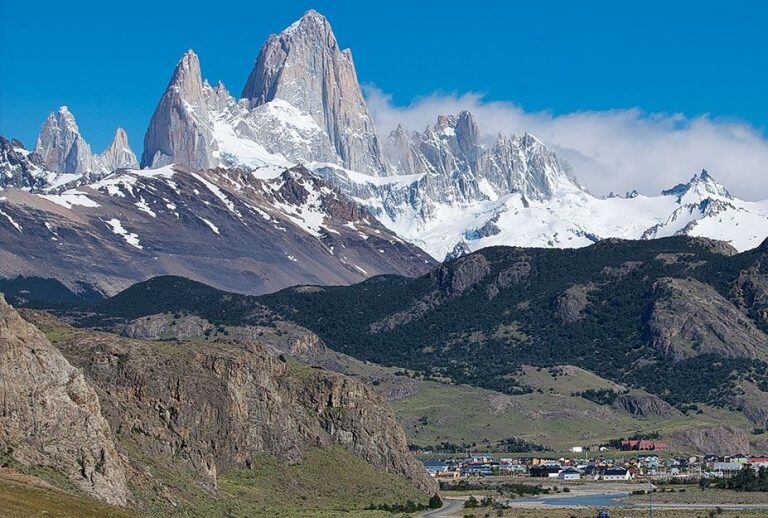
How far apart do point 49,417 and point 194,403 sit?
46.2m

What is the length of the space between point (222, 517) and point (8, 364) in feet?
99.9

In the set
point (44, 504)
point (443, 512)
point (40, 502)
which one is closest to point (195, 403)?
point (443, 512)

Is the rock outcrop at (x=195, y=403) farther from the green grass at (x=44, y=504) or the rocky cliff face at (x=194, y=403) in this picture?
the green grass at (x=44, y=504)

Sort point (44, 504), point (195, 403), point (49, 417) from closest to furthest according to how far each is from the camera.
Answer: point (44, 504), point (49, 417), point (195, 403)

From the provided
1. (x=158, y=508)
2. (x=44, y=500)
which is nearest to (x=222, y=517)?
(x=158, y=508)

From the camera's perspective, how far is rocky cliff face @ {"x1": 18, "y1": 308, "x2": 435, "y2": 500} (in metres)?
162

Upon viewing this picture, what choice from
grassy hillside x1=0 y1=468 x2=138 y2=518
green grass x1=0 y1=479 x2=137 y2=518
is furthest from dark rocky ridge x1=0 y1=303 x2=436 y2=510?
green grass x1=0 y1=479 x2=137 y2=518

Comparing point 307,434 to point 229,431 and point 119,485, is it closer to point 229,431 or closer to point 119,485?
point 229,431

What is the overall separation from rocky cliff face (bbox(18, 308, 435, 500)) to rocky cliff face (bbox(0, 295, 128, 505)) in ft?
47.2

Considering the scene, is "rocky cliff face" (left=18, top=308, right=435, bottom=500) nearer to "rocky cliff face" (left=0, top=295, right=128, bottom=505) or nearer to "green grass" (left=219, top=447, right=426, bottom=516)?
"green grass" (left=219, top=447, right=426, bottom=516)

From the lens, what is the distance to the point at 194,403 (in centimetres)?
17375

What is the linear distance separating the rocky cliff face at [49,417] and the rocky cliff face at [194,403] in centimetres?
1439

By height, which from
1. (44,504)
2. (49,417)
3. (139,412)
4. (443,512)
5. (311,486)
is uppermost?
(139,412)

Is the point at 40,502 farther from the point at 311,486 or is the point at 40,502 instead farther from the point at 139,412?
the point at 311,486
